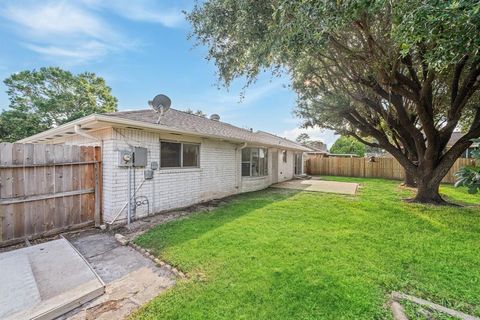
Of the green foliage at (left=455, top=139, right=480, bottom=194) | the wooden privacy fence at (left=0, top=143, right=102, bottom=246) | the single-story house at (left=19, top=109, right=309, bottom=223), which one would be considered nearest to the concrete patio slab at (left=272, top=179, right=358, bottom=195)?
the single-story house at (left=19, top=109, right=309, bottom=223)

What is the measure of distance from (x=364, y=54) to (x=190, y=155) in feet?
19.5

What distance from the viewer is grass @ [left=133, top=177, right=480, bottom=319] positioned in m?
2.53

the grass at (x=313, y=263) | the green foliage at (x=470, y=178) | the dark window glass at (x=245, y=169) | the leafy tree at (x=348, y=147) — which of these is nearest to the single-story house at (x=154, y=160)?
the dark window glass at (x=245, y=169)

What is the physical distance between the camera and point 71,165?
504cm

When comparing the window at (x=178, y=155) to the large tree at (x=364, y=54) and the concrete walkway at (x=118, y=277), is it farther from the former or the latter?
the concrete walkway at (x=118, y=277)

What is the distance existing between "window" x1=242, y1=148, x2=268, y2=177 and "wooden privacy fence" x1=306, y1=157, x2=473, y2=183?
9618mm

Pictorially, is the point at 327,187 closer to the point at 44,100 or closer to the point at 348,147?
the point at 348,147

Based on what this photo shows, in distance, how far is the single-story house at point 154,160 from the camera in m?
5.32

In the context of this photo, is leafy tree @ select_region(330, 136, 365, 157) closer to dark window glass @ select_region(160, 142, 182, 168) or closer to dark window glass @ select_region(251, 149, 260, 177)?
dark window glass @ select_region(251, 149, 260, 177)

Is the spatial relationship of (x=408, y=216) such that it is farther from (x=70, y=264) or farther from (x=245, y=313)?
(x=70, y=264)

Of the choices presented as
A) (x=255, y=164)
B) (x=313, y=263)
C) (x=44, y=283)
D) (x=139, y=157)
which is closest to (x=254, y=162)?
(x=255, y=164)

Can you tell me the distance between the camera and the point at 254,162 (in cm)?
1125

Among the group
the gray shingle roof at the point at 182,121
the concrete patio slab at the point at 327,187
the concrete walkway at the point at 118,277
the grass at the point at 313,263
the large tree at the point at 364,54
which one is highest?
the large tree at the point at 364,54

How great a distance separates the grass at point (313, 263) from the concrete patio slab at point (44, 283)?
905mm
